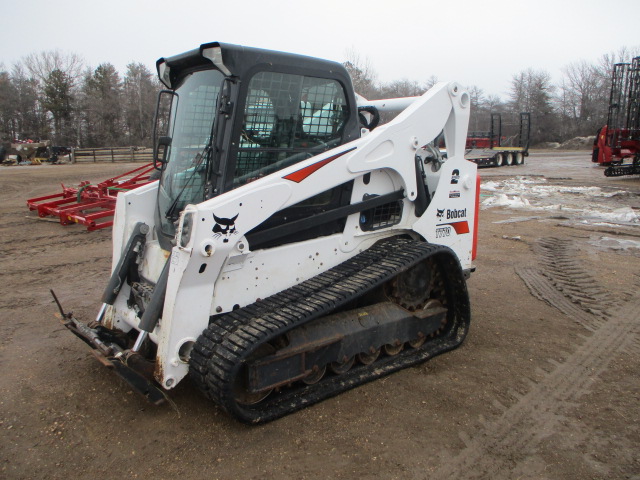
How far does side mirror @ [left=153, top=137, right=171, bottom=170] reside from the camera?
393 cm

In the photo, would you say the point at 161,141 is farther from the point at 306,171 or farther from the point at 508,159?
the point at 508,159

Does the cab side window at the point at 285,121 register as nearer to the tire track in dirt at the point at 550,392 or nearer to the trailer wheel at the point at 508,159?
the tire track in dirt at the point at 550,392

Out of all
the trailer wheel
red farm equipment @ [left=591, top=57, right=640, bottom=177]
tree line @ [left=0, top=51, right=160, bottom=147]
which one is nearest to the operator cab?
red farm equipment @ [left=591, top=57, right=640, bottom=177]

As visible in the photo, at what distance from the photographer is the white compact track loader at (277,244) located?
10.7 feet

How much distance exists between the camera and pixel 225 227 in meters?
3.20

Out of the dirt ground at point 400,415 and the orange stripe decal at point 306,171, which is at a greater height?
the orange stripe decal at point 306,171

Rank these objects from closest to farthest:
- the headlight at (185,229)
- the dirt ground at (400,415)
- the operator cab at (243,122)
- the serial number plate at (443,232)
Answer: the dirt ground at (400,415), the headlight at (185,229), the operator cab at (243,122), the serial number plate at (443,232)

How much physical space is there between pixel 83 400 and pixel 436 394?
A: 256cm

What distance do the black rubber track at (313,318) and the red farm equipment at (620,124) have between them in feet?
59.6

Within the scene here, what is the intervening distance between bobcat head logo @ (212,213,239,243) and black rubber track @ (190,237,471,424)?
1.87ft

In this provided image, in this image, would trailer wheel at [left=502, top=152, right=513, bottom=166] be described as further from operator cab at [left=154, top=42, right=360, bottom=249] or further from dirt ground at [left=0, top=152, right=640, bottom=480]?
operator cab at [left=154, top=42, right=360, bottom=249]

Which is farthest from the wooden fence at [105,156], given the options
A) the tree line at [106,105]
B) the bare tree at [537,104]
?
the bare tree at [537,104]

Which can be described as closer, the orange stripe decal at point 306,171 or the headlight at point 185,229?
the headlight at point 185,229

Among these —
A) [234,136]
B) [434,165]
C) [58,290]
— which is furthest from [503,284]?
[58,290]
